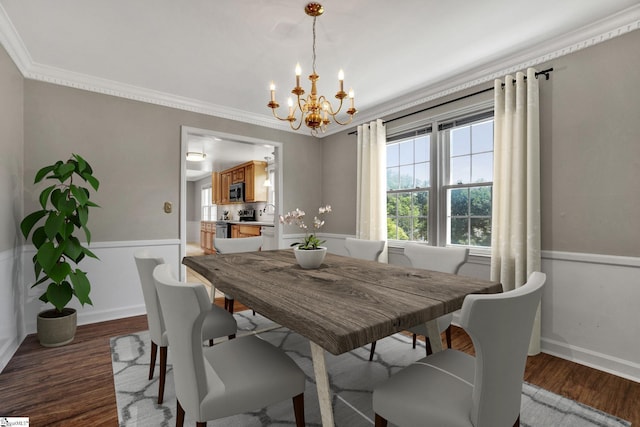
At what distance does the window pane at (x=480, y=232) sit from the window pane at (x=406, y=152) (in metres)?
1.08

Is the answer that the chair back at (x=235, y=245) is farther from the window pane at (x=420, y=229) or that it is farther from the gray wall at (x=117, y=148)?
the window pane at (x=420, y=229)

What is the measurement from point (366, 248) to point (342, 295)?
4.82ft

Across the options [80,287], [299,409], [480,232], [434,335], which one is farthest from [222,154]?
[299,409]

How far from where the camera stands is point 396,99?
3.69 meters

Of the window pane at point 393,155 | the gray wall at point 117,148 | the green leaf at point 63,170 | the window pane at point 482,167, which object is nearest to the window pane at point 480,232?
the window pane at point 482,167

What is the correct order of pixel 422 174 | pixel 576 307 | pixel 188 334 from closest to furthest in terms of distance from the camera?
pixel 188 334 → pixel 576 307 → pixel 422 174

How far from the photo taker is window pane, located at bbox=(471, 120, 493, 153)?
A: 3.03 m

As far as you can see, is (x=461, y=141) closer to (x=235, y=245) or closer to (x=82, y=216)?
(x=235, y=245)

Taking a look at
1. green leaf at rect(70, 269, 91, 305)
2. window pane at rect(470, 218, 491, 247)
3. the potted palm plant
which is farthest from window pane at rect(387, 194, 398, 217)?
green leaf at rect(70, 269, 91, 305)

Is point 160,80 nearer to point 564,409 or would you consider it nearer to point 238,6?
point 238,6

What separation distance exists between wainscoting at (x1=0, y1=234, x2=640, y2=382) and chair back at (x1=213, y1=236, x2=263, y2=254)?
145cm

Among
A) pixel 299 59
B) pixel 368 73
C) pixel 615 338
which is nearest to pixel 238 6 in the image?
pixel 299 59

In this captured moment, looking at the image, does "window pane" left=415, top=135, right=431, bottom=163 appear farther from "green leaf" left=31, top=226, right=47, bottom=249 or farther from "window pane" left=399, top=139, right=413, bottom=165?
"green leaf" left=31, top=226, right=47, bottom=249

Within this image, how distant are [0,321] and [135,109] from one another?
7.52 feet
